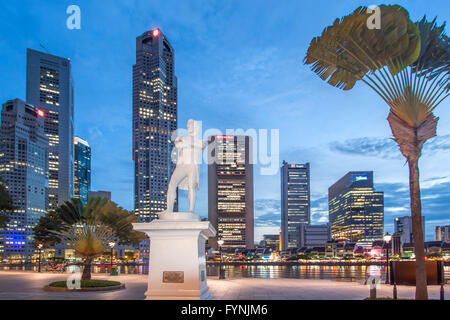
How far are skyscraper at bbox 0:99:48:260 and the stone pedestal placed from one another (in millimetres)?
179212

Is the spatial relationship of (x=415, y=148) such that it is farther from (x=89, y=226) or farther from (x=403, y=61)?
(x=89, y=226)

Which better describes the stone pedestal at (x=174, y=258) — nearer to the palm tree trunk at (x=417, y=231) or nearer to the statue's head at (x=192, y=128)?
the statue's head at (x=192, y=128)

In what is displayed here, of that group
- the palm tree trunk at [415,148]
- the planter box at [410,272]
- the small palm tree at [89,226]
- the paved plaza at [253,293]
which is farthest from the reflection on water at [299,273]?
the palm tree trunk at [415,148]

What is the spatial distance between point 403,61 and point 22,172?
640 ft

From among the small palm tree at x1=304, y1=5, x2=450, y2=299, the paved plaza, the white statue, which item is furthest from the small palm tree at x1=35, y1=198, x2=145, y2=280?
the small palm tree at x1=304, y1=5, x2=450, y2=299

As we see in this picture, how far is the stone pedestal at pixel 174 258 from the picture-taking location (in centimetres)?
1134

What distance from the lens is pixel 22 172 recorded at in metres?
181

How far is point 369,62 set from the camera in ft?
41.1

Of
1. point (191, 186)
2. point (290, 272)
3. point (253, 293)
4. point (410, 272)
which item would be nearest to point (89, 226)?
point (253, 293)

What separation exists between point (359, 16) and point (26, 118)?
682ft

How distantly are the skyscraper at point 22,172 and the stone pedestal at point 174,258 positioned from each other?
588ft

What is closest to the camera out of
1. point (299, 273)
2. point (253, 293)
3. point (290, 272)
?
point (253, 293)

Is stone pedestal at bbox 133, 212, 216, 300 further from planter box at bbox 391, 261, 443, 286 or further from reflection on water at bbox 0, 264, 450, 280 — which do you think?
reflection on water at bbox 0, 264, 450, 280
